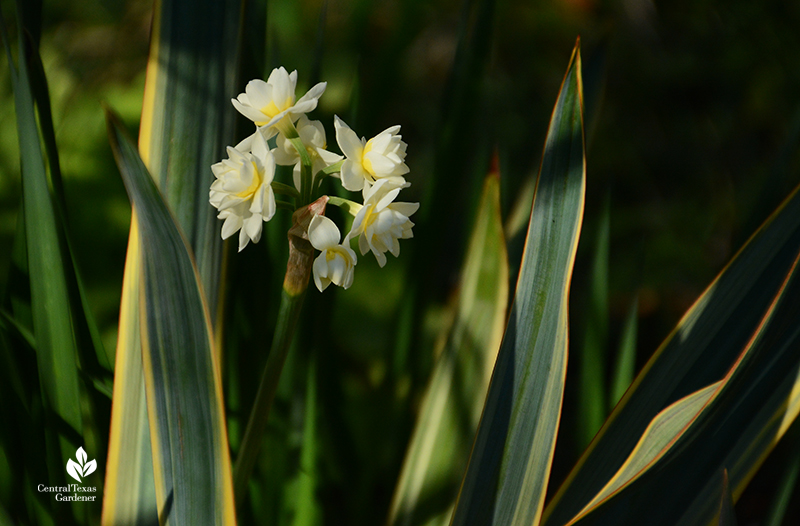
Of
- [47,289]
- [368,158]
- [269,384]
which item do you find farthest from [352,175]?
[47,289]

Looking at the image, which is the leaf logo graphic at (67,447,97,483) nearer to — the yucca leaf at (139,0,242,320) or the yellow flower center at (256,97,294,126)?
the yucca leaf at (139,0,242,320)

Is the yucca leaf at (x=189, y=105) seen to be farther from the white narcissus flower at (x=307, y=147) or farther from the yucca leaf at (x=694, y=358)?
the yucca leaf at (x=694, y=358)

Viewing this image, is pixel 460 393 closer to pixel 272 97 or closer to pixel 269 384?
pixel 269 384

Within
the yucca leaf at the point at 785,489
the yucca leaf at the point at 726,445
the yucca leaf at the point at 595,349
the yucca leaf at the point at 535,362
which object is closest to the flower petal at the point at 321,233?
the yucca leaf at the point at 535,362

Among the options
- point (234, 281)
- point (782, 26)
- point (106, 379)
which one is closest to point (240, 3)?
point (234, 281)

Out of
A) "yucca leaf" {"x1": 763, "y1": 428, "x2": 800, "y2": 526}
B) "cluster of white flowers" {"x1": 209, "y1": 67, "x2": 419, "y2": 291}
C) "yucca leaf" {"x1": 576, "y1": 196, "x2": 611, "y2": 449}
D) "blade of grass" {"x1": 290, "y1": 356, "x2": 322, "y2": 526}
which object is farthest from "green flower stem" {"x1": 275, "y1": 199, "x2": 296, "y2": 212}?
"yucca leaf" {"x1": 763, "y1": 428, "x2": 800, "y2": 526}

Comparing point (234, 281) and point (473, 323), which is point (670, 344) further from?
point (234, 281)

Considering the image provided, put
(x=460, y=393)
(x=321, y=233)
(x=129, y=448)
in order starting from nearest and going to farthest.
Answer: (x=321, y=233)
(x=129, y=448)
(x=460, y=393)
